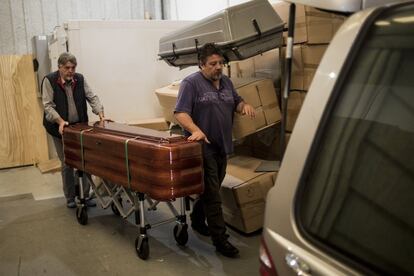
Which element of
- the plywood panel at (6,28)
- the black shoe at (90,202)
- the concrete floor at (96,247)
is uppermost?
the plywood panel at (6,28)

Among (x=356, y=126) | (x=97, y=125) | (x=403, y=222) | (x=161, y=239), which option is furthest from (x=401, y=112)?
(x=97, y=125)

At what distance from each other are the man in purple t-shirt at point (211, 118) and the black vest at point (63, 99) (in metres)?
1.52

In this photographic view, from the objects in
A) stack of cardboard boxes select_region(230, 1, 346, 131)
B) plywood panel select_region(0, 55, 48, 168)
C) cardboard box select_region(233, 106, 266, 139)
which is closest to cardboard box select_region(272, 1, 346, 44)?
stack of cardboard boxes select_region(230, 1, 346, 131)

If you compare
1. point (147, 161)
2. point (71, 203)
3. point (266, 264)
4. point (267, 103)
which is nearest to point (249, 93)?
point (267, 103)

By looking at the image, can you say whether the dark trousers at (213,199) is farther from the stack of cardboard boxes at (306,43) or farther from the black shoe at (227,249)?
the stack of cardboard boxes at (306,43)

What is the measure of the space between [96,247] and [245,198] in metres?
1.24

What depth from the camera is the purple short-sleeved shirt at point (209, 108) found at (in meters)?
2.90

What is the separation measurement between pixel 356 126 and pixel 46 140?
6092mm

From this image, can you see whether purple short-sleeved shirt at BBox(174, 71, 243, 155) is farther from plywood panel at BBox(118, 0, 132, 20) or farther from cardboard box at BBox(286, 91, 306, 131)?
plywood panel at BBox(118, 0, 132, 20)

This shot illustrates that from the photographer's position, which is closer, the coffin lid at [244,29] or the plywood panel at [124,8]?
the coffin lid at [244,29]

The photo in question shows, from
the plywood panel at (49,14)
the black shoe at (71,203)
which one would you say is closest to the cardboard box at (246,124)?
the black shoe at (71,203)

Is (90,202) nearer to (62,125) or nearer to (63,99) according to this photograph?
(62,125)

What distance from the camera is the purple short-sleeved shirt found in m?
2.90

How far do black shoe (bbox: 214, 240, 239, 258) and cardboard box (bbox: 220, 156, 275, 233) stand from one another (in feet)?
1.25
